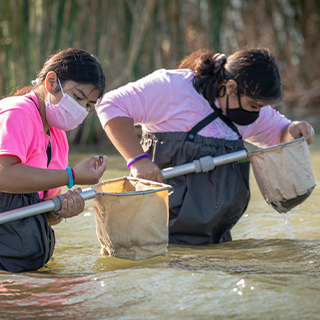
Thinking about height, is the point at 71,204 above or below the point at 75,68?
below

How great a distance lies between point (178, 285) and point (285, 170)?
1241 mm

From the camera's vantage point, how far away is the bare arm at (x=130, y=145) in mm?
2643

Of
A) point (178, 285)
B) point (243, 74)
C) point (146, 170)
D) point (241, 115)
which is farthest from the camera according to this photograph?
point (241, 115)

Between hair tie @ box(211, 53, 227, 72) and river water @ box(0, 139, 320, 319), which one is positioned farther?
hair tie @ box(211, 53, 227, 72)

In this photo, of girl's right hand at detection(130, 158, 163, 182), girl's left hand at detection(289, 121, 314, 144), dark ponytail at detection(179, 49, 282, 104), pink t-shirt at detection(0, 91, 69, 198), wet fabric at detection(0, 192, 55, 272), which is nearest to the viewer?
pink t-shirt at detection(0, 91, 69, 198)

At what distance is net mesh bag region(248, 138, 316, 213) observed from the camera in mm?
2801

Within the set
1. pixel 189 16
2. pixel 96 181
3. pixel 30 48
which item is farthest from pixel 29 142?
pixel 189 16

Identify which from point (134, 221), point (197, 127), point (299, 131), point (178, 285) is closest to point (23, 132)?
point (134, 221)

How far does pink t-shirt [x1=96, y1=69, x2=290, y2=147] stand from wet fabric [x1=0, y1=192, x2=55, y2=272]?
2.40 ft

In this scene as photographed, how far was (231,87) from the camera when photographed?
2816 millimetres

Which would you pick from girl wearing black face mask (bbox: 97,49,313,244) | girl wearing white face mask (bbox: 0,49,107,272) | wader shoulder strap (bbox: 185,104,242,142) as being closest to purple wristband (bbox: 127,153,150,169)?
girl wearing black face mask (bbox: 97,49,313,244)

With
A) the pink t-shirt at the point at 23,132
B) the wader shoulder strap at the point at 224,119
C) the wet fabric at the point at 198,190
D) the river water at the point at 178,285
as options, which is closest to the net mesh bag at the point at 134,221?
the river water at the point at 178,285

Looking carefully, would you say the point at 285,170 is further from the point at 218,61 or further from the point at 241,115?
the point at 218,61

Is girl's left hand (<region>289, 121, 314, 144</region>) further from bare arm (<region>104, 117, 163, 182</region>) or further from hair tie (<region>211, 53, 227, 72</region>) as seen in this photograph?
bare arm (<region>104, 117, 163, 182</region>)
